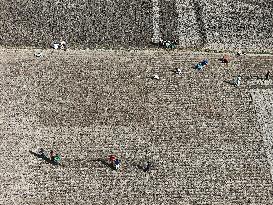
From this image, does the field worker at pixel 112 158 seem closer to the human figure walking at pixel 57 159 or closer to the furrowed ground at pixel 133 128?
the furrowed ground at pixel 133 128

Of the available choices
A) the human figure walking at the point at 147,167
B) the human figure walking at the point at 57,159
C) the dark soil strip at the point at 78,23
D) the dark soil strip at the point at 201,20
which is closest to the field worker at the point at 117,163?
the human figure walking at the point at 147,167

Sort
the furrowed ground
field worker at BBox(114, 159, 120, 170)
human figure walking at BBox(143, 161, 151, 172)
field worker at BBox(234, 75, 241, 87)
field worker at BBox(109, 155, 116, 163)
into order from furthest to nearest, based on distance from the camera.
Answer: field worker at BBox(234, 75, 241, 87)
field worker at BBox(109, 155, 116, 163)
human figure walking at BBox(143, 161, 151, 172)
field worker at BBox(114, 159, 120, 170)
the furrowed ground

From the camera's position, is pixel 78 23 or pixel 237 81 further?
pixel 78 23

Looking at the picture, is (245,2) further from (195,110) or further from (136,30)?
(195,110)

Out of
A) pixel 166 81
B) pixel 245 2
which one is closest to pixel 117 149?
pixel 166 81

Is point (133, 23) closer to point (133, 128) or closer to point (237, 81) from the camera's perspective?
point (237, 81)

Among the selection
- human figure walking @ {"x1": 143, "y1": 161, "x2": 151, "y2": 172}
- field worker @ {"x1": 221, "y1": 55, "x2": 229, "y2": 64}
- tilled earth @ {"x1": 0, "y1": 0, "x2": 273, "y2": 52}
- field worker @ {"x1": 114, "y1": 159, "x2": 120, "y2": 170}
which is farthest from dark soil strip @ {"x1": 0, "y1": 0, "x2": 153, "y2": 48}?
human figure walking @ {"x1": 143, "y1": 161, "x2": 151, "y2": 172}

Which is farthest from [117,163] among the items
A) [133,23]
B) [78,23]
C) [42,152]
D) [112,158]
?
[78,23]

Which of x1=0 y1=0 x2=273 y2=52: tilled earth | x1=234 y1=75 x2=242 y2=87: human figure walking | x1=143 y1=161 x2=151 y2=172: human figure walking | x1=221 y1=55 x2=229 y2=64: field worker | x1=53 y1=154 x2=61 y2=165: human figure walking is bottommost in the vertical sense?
x1=143 y1=161 x2=151 y2=172: human figure walking

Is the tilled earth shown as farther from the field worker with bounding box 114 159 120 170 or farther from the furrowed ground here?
the field worker with bounding box 114 159 120 170
